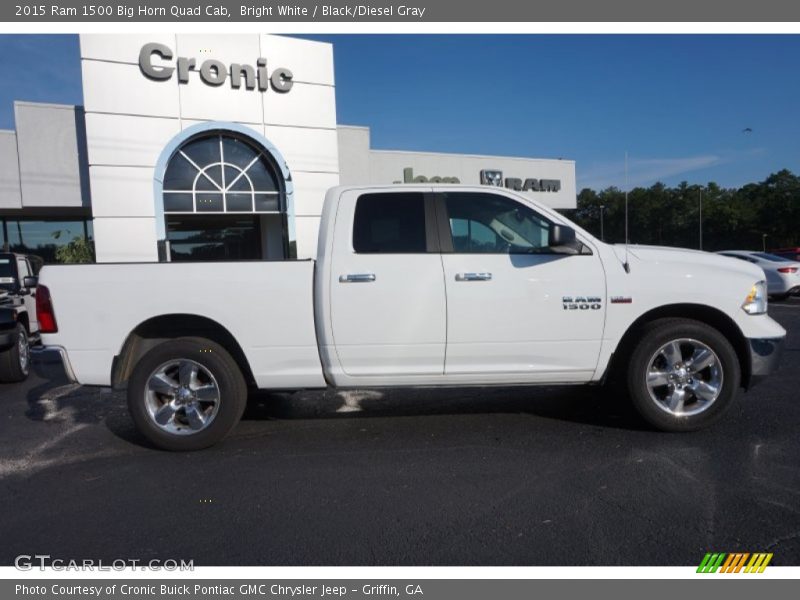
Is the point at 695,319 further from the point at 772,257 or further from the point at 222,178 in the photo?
the point at 772,257

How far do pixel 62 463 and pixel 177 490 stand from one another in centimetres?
128

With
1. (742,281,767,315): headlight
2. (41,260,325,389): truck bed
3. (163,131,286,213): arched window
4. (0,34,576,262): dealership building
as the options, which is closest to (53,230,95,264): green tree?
(0,34,576,262): dealership building

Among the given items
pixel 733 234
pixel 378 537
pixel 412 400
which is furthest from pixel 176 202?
pixel 733 234

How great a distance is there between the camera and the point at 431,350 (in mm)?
4441

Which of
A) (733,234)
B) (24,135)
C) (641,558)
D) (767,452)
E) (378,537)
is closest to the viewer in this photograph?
(641,558)

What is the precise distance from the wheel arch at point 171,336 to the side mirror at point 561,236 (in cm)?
255

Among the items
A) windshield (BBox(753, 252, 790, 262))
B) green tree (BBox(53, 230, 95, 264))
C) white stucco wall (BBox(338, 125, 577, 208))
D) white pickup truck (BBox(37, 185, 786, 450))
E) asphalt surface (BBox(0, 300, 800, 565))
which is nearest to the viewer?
asphalt surface (BBox(0, 300, 800, 565))

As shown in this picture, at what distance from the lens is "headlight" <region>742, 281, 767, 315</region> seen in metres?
4.43

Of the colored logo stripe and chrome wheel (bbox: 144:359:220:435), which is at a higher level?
chrome wheel (bbox: 144:359:220:435)

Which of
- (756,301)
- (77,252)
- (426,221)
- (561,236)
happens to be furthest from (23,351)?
(77,252)

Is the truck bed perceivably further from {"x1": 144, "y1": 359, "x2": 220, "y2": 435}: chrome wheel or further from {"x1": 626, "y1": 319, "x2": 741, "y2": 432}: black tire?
{"x1": 626, "y1": 319, "x2": 741, "y2": 432}: black tire

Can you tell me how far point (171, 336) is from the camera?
15.1 ft

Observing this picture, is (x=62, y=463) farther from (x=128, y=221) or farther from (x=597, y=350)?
(x=128, y=221)

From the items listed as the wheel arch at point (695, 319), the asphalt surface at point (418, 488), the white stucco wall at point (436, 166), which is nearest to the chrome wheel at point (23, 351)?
the asphalt surface at point (418, 488)
